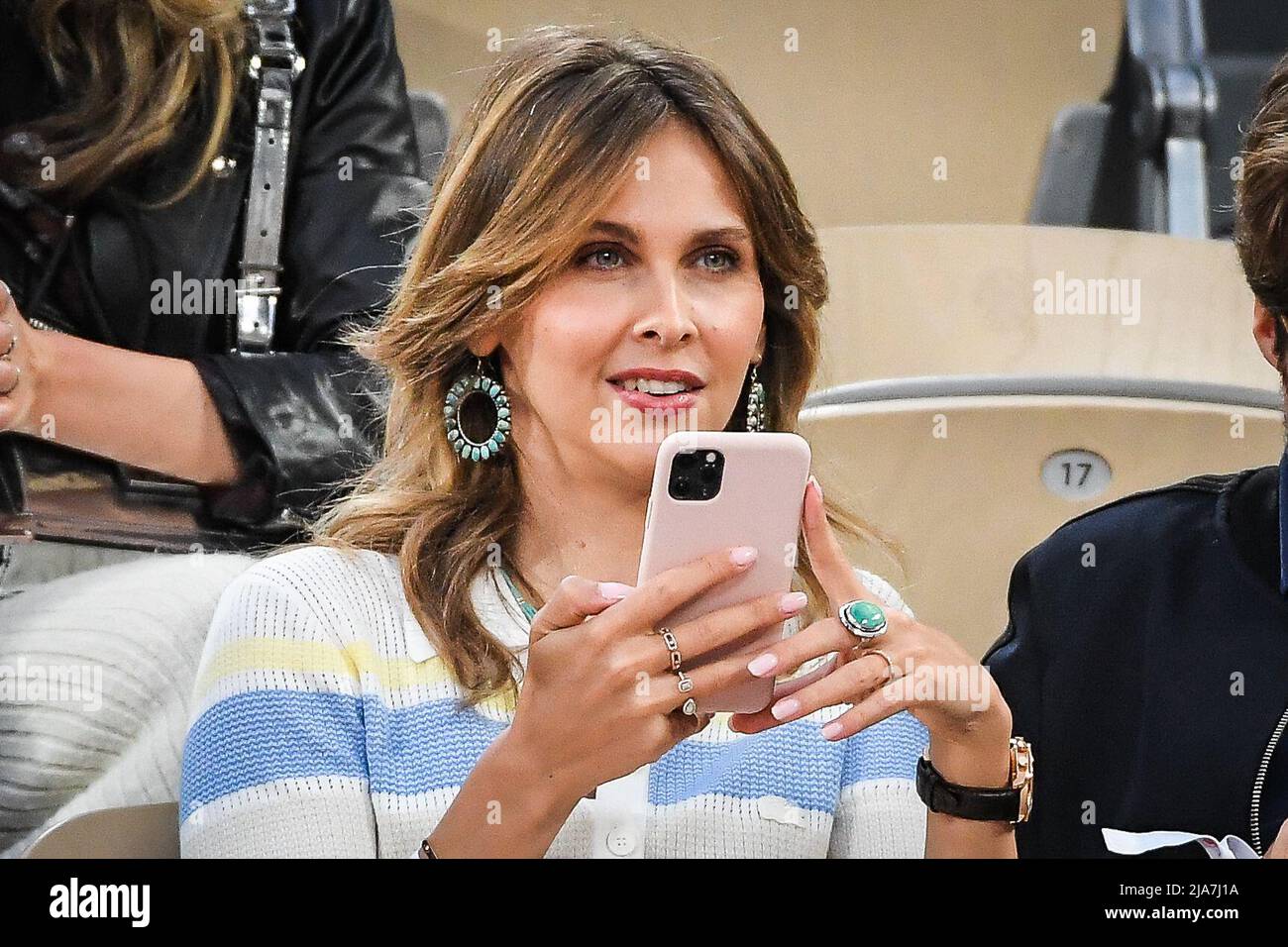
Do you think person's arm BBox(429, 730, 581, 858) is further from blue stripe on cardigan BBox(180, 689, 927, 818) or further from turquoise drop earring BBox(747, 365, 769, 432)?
turquoise drop earring BBox(747, 365, 769, 432)

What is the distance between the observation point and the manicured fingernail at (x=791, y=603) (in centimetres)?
124

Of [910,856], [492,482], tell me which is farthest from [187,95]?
[910,856]

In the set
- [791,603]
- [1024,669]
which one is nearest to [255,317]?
[791,603]

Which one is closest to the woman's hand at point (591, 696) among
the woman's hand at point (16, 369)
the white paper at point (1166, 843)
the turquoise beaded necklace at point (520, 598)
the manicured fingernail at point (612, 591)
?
the manicured fingernail at point (612, 591)

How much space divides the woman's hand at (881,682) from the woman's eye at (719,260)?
23 cm

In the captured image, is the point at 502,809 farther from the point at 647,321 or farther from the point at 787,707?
the point at 647,321

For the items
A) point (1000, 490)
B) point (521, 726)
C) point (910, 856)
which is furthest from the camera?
point (1000, 490)

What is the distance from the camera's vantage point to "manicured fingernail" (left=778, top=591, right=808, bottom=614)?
1235 mm

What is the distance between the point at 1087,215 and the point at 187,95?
75 centimetres

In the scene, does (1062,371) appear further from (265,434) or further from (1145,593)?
(265,434)

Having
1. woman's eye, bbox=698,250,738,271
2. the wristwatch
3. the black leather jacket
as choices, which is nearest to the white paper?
the wristwatch

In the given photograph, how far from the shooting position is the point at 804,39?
157 centimetres

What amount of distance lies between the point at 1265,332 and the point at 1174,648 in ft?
0.83

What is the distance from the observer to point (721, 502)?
1237mm
